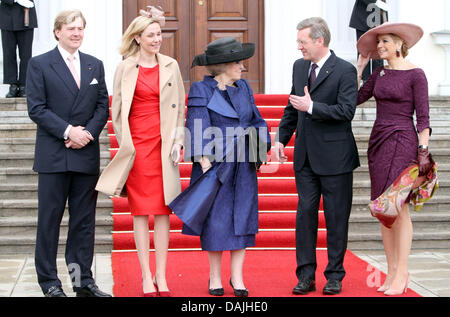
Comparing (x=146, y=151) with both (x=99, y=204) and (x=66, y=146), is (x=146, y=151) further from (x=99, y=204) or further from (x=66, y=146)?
(x=99, y=204)

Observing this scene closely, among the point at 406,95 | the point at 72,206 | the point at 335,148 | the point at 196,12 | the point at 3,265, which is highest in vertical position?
the point at 196,12

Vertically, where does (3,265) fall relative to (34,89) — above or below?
below

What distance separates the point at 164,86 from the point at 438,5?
5662 millimetres

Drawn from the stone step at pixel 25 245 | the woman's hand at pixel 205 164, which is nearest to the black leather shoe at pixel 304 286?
the woman's hand at pixel 205 164

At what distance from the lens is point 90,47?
32.0ft

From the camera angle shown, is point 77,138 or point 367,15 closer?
point 77,138

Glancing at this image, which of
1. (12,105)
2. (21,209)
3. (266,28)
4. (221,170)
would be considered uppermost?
(266,28)

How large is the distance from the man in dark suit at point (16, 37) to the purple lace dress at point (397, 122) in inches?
189

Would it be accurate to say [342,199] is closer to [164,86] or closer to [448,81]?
[164,86]

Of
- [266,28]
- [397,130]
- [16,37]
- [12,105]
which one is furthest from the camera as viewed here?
[266,28]

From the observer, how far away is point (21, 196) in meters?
7.38

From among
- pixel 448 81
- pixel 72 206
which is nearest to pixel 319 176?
pixel 72 206

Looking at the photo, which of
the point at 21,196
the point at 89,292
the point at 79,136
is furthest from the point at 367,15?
the point at 89,292

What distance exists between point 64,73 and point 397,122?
2228mm
